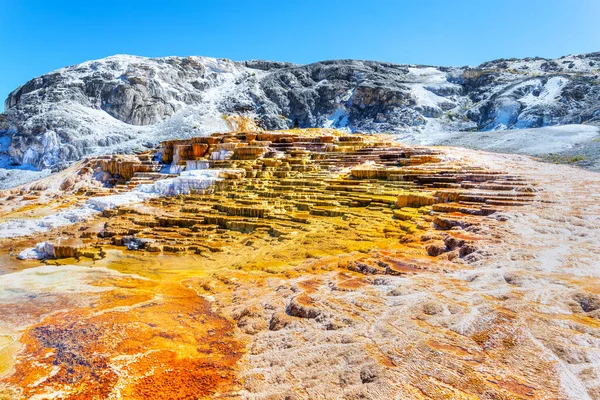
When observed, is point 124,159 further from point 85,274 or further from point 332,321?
point 332,321

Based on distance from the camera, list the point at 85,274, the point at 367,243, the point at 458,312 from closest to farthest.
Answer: the point at 458,312, the point at 85,274, the point at 367,243

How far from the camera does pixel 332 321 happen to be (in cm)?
380

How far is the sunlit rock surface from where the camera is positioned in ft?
9.47

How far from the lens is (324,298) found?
4492 millimetres

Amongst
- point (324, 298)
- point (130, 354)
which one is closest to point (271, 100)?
point (324, 298)

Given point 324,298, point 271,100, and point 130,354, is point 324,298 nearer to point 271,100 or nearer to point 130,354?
point 130,354

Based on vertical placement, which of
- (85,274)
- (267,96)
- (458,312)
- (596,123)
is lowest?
(85,274)

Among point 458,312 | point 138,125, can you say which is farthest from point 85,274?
point 138,125

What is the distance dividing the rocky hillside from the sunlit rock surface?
21.6 metres

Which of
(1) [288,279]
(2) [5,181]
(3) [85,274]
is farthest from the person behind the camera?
(2) [5,181]

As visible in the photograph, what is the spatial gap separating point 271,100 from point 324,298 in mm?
40460

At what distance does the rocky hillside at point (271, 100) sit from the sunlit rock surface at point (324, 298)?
2164 centimetres

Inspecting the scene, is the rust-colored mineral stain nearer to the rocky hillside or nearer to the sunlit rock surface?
the sunlit rock surface

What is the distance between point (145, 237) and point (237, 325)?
247 inches
